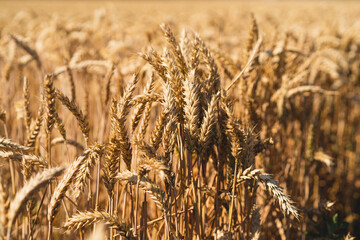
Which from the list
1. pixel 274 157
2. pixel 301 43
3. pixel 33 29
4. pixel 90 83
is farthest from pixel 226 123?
pixel 33 29

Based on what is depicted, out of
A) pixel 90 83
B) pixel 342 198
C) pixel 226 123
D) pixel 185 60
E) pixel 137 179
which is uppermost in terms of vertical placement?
pixel 90 83

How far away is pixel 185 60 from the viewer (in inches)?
50.4

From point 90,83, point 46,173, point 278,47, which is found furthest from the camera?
point 90,83

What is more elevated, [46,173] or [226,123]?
[226,123]

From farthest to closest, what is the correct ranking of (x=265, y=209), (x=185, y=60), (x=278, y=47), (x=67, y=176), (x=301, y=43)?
(x=301, y=43), (x=278, y=47), (x=265, y=209), (x=185, y=60), (x=67, y=176)

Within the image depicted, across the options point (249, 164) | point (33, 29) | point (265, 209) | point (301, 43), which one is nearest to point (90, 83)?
point (33, 29)

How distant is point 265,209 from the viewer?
1858 mm

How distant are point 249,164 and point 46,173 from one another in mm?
752

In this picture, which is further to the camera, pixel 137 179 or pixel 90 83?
pixel 90 83

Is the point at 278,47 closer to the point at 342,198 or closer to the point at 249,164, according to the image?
the point at 249,164

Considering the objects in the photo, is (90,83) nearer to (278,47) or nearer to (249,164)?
(278,47)

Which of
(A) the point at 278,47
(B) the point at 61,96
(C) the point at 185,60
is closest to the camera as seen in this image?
(B) the point at 61,96

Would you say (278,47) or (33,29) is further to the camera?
(33,29)

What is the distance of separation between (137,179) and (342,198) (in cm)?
263
